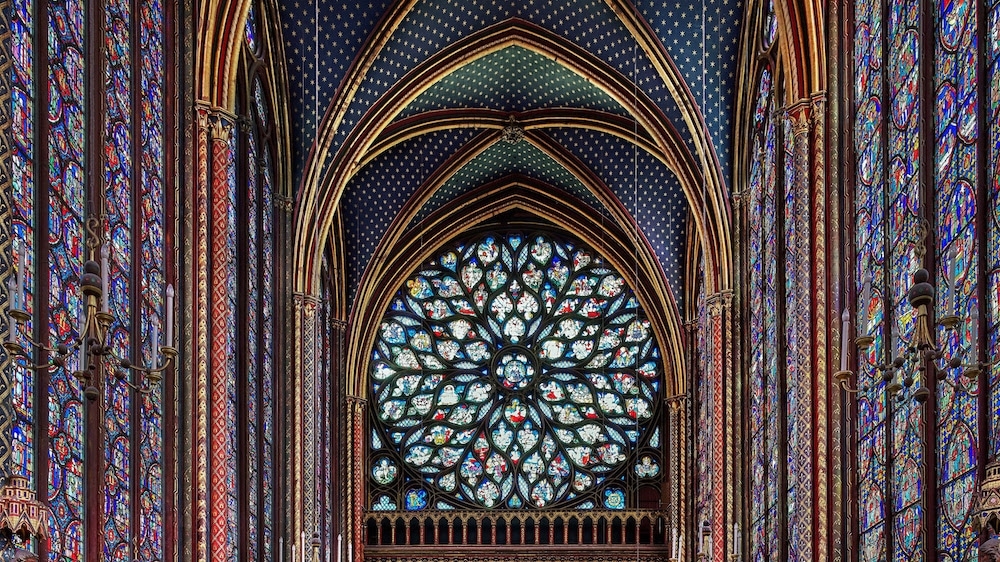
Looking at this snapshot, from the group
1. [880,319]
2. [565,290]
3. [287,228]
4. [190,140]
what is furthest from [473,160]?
[880,319]

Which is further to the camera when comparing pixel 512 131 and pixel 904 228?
pixel 512 131

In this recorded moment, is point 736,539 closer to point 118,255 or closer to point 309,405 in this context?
point 309,405

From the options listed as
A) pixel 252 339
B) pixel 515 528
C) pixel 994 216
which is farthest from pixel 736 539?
pixel 994 216

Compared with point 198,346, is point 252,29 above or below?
above

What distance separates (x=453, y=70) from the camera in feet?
96.1

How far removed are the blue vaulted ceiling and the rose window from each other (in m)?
5.51

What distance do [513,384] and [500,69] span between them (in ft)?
33.0

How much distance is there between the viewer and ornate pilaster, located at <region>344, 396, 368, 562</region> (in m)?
35.4

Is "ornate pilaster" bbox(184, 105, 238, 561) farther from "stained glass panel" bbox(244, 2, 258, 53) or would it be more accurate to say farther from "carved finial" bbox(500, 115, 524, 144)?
"carved finial" bbox(500, 115, 524, 144)

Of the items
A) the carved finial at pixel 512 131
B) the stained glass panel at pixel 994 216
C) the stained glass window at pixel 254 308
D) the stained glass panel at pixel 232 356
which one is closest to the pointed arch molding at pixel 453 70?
the stained glass window at pixel 254 308

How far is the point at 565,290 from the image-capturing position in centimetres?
3909

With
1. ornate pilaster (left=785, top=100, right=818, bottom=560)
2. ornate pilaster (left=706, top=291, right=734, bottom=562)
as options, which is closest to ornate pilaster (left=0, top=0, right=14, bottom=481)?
ornate pilaster (left=785, top=100, right=818, bottom=560)

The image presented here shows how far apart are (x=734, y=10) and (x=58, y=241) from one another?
563 inches

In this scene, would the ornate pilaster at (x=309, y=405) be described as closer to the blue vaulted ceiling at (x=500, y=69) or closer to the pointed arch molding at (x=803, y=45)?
the blue vaulted ceiling at (x=500, y=69)
